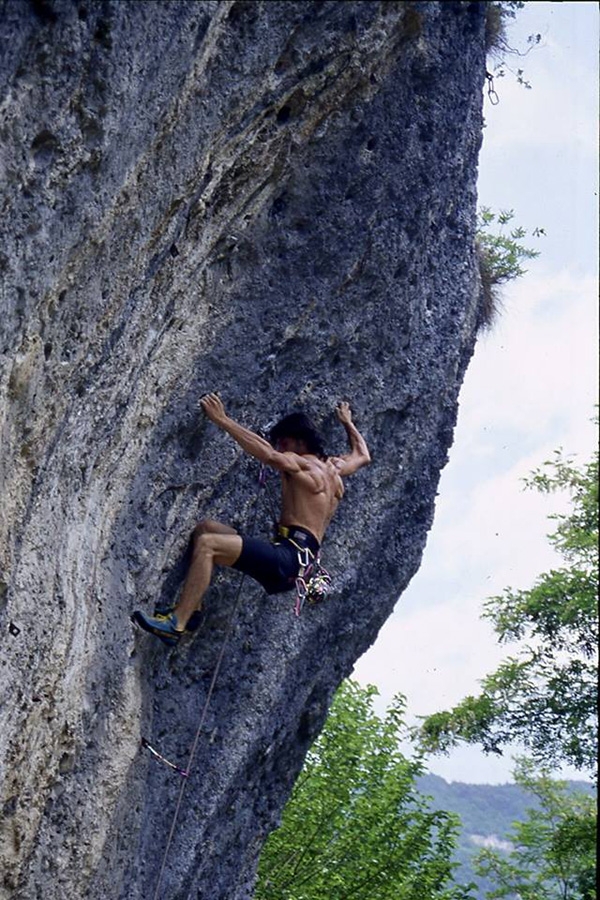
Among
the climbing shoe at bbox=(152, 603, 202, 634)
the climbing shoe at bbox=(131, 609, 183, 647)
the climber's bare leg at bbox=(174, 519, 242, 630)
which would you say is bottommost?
the climbing shoe at bbox=(131, 609, 183, 647)

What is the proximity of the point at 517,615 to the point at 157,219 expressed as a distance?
29.6 feet

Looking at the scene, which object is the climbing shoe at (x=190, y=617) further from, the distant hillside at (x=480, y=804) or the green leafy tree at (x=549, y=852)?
the distant hillside at (x=480, y=804)

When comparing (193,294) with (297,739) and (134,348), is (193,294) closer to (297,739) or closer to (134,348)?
(134,348)

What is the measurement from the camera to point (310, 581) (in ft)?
25.4

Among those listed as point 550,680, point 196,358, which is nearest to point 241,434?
point 196,358

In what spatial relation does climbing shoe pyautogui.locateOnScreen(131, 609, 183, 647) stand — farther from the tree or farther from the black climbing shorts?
the tree

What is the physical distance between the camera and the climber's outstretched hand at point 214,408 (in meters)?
6.98

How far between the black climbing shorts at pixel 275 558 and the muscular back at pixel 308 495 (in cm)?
8

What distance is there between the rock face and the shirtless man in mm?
157

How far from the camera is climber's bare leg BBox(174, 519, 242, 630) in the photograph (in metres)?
7.05

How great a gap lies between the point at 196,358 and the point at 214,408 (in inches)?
12.3

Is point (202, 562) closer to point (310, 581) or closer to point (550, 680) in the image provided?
point (310, 581)

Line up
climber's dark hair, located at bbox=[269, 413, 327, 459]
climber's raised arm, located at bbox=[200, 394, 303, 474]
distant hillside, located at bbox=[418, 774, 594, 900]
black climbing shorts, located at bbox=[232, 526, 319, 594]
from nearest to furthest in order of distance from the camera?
1. climber's raised arm, located at bbox=[200, 394, 303, 474]
2. black climbing shorts, located at bbox=[232, 526, 319, 594]
3. climber's dark hair, located at bbox=[269, 413, 327, 459]
4. distant hillside, located at bbox=[418, 774, 594, 900]

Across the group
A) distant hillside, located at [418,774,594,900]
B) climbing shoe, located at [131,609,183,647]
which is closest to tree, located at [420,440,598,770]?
climbing shoe, located at [131,609,183,647]
